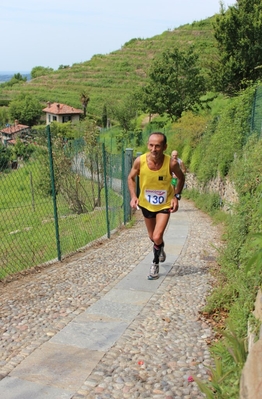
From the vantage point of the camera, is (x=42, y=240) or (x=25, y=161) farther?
(x=42, y=240)

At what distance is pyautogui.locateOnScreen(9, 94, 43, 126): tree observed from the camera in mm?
65062

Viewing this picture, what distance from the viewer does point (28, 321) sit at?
4219 mm

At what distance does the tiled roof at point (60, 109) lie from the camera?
2555 inches

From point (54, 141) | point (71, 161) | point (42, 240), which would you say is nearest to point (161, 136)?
point (42, 240)

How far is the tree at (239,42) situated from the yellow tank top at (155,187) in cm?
2247

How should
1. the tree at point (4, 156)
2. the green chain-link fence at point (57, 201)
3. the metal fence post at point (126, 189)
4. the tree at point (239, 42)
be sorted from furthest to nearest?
the tree at point (239, 42), the metal fence post at point (126, 189), the green chain-link fence at point (57, 201), the tree at point (4, 156)

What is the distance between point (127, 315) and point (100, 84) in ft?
236

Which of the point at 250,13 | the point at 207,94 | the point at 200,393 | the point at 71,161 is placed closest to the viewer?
the point at 200,393

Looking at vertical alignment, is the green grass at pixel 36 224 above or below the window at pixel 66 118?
above

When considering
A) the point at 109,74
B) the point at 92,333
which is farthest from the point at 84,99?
the point at 92,333

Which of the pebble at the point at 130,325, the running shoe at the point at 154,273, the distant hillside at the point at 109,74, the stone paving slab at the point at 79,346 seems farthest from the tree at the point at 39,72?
the stone paving slab at the point at 79,346

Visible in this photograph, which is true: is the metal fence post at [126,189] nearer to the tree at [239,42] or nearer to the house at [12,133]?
the house at [12,133]

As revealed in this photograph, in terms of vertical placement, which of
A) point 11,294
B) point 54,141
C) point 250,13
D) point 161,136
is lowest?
point 11,294

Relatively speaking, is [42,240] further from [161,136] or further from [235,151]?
[235,151]
